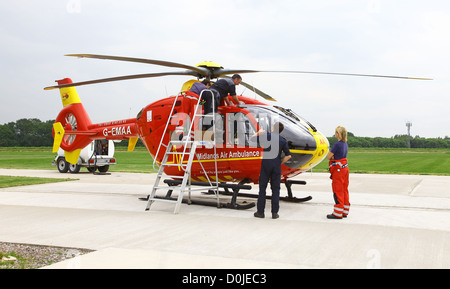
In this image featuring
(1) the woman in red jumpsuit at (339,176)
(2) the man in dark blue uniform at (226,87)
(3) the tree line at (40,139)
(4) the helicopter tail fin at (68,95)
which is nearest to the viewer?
(1) the woman in red jumpsuit at (339,176)

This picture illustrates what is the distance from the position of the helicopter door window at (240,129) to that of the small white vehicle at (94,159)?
13573mm

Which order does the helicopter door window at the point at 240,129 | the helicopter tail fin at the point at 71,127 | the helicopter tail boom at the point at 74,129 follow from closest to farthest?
the helicopter door window at the point at 240,129 → the helicopter tail boom at the point at 74,129 → the helicopter tail fin at the point at 71,127

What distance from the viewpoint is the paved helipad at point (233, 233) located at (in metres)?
4.56

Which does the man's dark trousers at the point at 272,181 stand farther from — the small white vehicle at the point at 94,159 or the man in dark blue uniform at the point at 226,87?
the small white vehicle at the point at 94,159

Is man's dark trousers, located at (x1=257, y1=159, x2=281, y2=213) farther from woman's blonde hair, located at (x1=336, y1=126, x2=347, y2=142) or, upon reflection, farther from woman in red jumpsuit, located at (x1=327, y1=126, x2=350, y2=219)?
woman's blonde hair, located at (x1=336, y1=126, x2=347, y2=142)

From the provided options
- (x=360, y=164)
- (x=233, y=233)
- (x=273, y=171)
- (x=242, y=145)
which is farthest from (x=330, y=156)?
(x=360, y=164)

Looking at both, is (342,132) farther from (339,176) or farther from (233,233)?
(233,233)

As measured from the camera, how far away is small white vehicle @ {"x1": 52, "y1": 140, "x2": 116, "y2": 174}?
2091 centimetres

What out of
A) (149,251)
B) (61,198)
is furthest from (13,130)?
(149,251)

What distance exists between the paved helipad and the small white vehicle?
10.4 metres

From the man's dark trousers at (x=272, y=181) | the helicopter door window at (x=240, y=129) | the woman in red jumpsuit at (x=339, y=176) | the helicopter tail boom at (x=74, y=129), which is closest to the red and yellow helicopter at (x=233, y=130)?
the helicopter door window at (x=240, y=129)

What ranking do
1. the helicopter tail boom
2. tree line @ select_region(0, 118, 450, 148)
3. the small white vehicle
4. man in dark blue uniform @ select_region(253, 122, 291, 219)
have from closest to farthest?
man in dark blue uniform @ select_region(253, 122, 291, 219), the helicopter tail boom, the small white vehicle, tree line @ select_region(0, 118, 450, 148)

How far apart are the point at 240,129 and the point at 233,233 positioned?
10.1ft

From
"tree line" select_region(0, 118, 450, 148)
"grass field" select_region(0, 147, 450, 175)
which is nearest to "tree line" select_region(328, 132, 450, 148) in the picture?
"tree line" select_region(0, 118, 450, 148)
